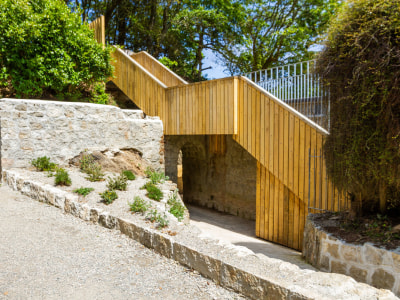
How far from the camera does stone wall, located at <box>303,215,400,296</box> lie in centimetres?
382

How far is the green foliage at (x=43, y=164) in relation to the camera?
6395mm

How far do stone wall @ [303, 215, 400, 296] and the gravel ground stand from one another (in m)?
2.29

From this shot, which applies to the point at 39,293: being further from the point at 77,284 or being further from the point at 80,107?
the point at 80,107

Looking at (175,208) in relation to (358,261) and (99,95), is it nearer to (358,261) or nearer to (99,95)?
(358,261)

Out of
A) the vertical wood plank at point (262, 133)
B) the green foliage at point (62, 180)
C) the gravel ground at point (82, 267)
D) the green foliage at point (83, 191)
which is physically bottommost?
the gravel ground at point (82, 267)

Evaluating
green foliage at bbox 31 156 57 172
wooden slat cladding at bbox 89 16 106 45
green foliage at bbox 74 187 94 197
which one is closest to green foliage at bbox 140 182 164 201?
green foliage at bbox 74 187 94 197

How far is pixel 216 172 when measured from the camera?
11938mm

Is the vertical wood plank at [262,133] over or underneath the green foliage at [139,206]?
over

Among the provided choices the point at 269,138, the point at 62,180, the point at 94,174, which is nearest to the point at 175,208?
the point at 94,174

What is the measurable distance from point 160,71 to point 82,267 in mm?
9164

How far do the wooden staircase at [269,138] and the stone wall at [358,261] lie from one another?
135 cm

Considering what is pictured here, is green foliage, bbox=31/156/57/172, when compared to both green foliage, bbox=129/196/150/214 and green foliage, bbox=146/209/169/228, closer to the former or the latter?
green foliage, bbox=129/196/150/214

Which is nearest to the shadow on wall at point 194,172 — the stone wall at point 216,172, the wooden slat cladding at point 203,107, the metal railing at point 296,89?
the stone wall at point 216,172

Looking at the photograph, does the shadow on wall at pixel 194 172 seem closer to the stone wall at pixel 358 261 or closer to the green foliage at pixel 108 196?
the green foliage at pixel 108 196
